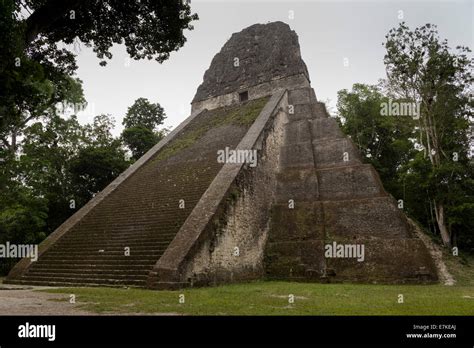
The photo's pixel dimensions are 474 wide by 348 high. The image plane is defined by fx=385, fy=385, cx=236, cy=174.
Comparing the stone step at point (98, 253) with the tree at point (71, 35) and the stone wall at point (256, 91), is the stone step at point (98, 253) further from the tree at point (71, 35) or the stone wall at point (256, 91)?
the stone wall at point (256, 91)

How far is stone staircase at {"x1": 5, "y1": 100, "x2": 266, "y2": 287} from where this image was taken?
33.2ft

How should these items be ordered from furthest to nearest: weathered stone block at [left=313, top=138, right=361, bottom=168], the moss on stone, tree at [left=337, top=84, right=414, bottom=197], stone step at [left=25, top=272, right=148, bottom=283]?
1. tree at [left=337, top=84, right=414, bottom=197]
2. the moss on stone
3. weathered stone block at [left=313, top=138, right=361, bottom=168]
4. stone step at [left=25, top=272, right=148, bottom=283]

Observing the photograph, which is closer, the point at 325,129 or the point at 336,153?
the point at 336,153

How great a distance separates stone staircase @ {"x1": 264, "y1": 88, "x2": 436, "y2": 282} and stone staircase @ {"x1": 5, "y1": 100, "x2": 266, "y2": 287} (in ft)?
9.39

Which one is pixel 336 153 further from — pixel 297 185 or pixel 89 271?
pixel 89 271

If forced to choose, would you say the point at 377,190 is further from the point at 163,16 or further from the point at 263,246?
the point at 163,16

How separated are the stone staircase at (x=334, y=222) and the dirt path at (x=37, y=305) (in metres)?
6.87

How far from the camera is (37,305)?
6207 mm

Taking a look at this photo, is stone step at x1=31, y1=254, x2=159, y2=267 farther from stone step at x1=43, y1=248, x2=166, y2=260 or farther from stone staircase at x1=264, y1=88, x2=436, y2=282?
stone staircase at x1=264, y1=88, x2=436, y2=282

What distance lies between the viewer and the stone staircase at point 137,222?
1012cm

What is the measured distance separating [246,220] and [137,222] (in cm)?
346

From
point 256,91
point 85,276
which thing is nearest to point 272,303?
point 85,276
